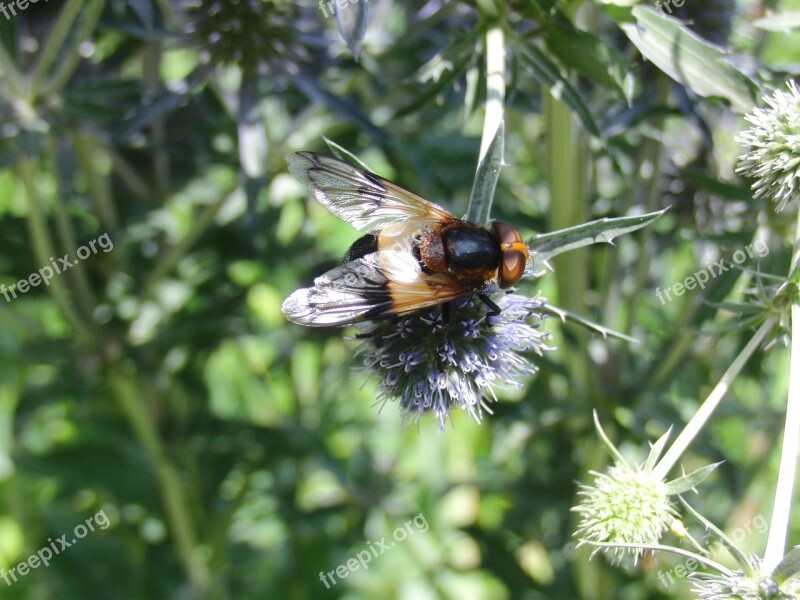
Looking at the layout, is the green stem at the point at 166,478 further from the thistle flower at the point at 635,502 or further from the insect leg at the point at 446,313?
the thistle flower at the point at 635,502

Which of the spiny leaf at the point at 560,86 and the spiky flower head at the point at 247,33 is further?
the spiky flower head at the point at 247,33

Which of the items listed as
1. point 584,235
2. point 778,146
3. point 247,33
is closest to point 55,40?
point 247,33

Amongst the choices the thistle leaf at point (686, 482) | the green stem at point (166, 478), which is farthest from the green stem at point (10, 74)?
the thistle leaf at point (686, 482)

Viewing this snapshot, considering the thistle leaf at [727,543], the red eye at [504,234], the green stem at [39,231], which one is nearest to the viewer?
the thistle leaf at [727,543]

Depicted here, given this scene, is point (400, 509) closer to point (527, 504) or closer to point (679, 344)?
point (527, 504)

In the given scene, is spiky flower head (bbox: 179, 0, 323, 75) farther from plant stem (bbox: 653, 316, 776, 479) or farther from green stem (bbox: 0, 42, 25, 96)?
plant stem (bbox: 653, 316, 776, 479)

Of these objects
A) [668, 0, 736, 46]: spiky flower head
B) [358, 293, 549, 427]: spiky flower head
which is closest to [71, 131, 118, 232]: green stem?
[358, 293, 549, 427]: spiky flower head

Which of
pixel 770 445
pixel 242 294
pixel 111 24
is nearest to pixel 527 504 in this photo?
pixel 770 445
